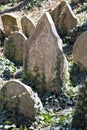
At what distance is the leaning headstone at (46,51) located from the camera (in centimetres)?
932

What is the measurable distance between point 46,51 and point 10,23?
5982mm

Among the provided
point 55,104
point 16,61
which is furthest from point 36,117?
point 16,61

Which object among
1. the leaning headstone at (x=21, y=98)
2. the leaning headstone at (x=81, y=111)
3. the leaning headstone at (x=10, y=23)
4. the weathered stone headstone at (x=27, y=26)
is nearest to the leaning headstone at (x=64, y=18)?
the weathered stone headstone at (x=27, y=26)

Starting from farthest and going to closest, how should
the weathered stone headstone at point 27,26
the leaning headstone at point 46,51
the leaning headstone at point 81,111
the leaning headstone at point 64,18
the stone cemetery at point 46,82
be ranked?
the weathered stone headstone at point 27,26
the leaning headstone at point 64,18
the leaning headstone at point 46,51
the stone cemetery at point 46,82
the leaning headstone at point 81,111

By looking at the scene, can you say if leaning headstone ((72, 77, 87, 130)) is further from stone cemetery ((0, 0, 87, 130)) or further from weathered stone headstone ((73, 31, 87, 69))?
weathered stone headstone ((73, 31, 87, 69))

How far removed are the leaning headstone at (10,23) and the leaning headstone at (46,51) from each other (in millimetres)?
5008

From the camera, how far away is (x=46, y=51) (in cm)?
964

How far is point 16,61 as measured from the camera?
12508mm

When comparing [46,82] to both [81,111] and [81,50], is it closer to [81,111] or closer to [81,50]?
[81,50]

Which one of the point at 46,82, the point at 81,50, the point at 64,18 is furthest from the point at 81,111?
the point at 64,18

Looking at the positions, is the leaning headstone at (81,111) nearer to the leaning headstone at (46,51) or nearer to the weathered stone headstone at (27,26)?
the leaning headstone at (46,51)

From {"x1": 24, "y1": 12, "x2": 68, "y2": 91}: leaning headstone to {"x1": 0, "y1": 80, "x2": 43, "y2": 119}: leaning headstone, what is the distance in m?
1.09

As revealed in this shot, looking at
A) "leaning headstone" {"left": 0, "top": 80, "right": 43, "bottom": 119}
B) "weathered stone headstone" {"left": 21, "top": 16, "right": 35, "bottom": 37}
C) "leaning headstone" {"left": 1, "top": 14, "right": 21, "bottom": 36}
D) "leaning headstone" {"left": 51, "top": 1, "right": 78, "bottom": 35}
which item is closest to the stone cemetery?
"leaning headstone" {"left": 0, "top": 80, "right": 43, "bottom": 119}

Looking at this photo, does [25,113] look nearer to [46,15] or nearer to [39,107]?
[39,107]
